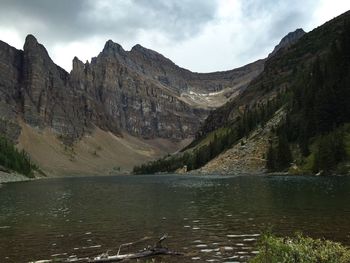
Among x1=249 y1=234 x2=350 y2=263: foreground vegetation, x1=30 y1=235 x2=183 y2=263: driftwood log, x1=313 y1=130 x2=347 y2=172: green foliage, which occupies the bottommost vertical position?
x1=30 y1=235 x2=183 y2=263: driftwood log

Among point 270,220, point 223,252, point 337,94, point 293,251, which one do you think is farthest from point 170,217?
point 337,94

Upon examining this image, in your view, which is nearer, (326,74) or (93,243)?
(93,243)

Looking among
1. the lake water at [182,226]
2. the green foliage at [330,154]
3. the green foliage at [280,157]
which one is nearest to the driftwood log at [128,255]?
the lake water at [182,226]

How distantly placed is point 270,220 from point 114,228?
14441mm

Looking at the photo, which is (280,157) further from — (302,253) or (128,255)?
(302,253)

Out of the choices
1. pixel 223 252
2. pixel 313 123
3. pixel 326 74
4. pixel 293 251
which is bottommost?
pixel 223 252

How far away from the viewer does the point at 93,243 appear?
3453 centimetres

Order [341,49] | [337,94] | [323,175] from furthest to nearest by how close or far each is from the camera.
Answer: [341,49] < [337,94] < [323,175]

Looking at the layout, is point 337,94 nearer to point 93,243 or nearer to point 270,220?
point 270,220

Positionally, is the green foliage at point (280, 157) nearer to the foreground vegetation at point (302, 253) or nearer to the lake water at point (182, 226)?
the lake water at point (182, 226)

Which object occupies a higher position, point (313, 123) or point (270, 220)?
point (313, 123)

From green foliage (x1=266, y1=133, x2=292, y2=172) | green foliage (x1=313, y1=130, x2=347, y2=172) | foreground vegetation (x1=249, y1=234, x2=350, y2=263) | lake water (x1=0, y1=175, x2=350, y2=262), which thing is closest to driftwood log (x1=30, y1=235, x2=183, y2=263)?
lake water (x1=0, y1=175, x2=350, y2=262)

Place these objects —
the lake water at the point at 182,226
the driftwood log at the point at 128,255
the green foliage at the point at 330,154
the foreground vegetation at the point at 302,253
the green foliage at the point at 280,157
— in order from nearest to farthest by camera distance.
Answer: the foreground vegetation at the point at 302,253 → the driftwood log at the point at 128,255 → the lake water at the point at 182,226 → the green foliage at the point at 330,154 → the green foliage at the point at 280,157

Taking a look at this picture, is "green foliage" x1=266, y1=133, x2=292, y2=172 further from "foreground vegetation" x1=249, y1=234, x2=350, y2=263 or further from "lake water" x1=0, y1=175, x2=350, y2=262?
"foreground vegetation" x1=249, y1=234, x2=350, y2=263
